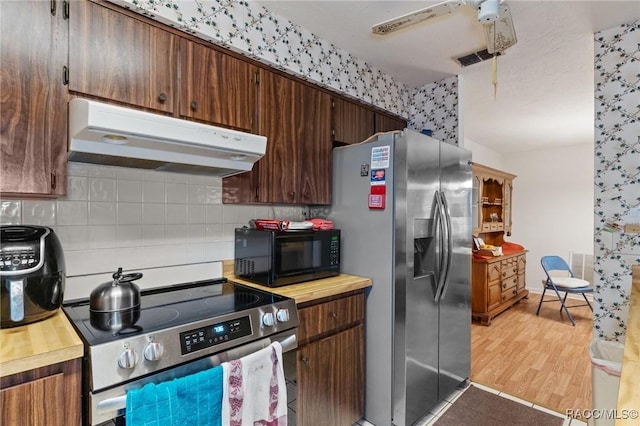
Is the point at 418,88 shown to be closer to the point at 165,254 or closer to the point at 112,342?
the point at 165,254

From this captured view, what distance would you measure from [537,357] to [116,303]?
3369 mm

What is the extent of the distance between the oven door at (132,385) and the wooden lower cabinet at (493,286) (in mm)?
3239

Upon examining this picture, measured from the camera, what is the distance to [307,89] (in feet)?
7.04

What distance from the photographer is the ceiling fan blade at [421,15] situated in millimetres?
1403

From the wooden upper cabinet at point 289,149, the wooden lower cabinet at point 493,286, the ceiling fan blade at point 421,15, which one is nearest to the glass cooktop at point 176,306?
the wooden upper cabinet at point 289,149

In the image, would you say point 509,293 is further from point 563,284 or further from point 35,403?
point 35,403

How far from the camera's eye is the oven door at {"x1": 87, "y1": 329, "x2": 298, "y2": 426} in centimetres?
102

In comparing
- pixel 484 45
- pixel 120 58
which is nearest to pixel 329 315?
pixel 120 58

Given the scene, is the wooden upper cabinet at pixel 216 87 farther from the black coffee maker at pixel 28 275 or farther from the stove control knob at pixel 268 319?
the stove control knob at pixel 268 319

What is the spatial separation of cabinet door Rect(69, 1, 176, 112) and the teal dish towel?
3.71 ft

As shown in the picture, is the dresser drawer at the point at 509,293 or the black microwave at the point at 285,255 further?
the dresser drawer at the point at 509,293

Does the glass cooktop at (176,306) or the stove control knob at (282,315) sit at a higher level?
the glass cooktop at (176,306)

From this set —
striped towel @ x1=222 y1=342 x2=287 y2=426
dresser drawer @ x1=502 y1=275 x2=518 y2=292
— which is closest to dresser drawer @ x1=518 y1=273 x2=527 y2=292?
dresser drawer @ x1=502 y1=275 x2=518 y2=292

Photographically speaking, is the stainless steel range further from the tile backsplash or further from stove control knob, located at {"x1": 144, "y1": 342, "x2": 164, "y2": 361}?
the tile backsplash
